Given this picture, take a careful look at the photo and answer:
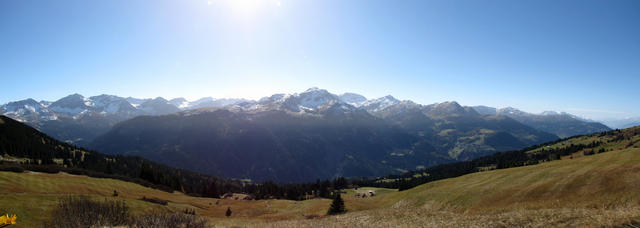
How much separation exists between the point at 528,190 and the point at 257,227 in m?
37.7

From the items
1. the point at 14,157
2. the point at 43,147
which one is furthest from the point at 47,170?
A: the point at 43,147

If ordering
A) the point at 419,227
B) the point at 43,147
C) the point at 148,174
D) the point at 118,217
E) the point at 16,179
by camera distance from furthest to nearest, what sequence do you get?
the point at 43,147
the point at 148,174
the point at 16,179
the point at 419,227
the point at 118,217

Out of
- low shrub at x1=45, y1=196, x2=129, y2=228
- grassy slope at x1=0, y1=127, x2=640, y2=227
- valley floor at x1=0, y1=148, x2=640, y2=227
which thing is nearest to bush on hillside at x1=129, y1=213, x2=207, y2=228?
low shrub at x1=45, y1=196, x2=129, y2=228

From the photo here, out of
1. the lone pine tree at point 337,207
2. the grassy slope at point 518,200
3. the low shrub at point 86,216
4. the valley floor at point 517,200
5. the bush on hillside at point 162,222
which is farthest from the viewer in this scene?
the lone pine tree at point 337,207

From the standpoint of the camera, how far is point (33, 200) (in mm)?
29828

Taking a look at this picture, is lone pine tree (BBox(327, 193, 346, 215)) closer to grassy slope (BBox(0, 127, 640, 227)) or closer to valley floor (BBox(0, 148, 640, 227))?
valley floor (BBox(0, 148, 640, 227))

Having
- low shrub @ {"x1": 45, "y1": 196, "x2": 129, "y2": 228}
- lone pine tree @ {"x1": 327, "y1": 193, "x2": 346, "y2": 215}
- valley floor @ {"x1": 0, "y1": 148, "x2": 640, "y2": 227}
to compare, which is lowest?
lone pine tree @ {"x1": 327, "y1": 193, "x2": 346, "y2": 215}

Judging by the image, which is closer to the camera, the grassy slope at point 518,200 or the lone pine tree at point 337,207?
the grassy slope at point 518,200

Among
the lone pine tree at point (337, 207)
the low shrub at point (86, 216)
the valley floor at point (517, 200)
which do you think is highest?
the low shrub at point (86, 216)

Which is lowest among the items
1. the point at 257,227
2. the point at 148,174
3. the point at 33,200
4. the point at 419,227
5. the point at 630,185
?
the point at 148,174

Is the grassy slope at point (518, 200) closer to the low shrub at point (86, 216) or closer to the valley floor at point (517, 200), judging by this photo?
the valley floor at point (517, 200)

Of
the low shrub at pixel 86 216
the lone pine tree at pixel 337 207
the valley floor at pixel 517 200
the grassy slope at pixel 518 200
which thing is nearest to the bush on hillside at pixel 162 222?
the low shrub at pixel 86 216

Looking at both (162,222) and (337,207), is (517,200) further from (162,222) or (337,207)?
(162,222)

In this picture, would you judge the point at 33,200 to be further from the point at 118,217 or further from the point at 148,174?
the point at 148,174
